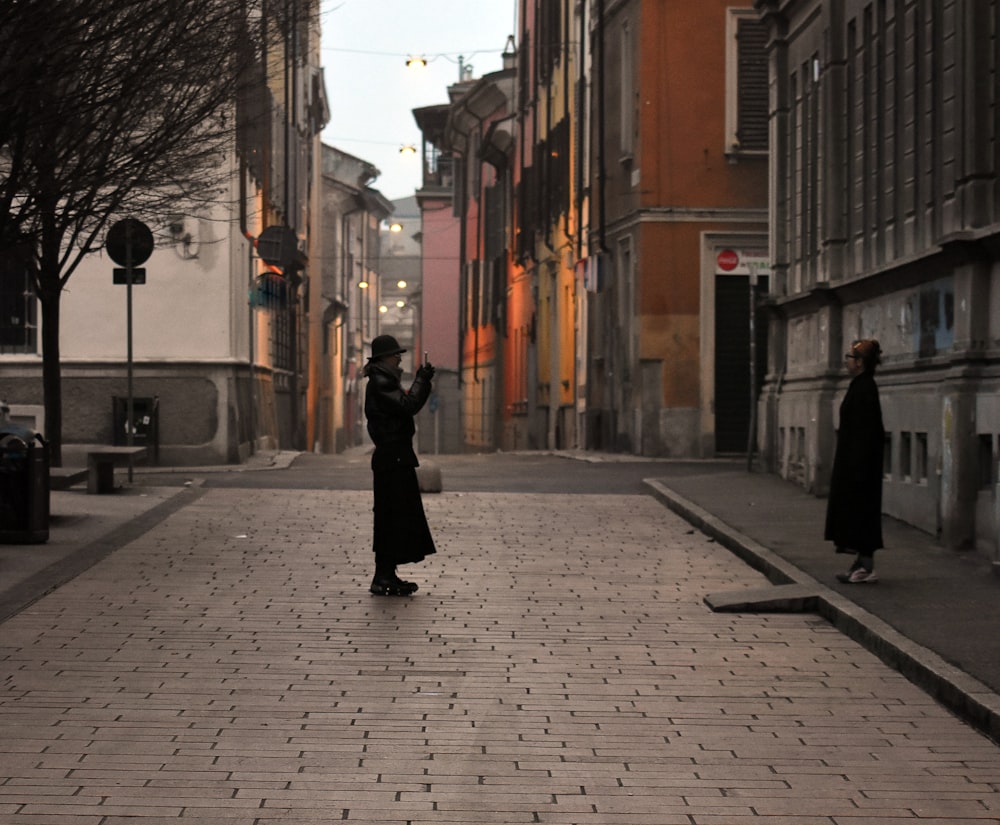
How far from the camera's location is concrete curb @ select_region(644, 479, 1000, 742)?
7.74m

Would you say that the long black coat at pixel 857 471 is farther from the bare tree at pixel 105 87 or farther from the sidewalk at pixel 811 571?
the bare tree at pixel 105 87

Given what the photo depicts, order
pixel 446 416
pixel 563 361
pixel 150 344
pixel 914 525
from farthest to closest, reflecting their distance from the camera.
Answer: pixel 446 416 → pixel 563 361 → pixel 150 344 → pixel 914 525

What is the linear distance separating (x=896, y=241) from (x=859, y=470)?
16.2 feet

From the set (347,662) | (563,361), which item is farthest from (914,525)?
(563,361)

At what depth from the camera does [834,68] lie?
19266 millimetres

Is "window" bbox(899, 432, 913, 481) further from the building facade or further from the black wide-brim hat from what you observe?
the black wide-brim hat

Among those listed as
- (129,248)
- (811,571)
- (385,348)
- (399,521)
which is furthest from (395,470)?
(129,248)

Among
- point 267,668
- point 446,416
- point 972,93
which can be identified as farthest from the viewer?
point 446,416

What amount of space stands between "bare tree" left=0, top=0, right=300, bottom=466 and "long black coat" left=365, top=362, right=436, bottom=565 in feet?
9.03

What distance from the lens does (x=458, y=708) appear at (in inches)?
320

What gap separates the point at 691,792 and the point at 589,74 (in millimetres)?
30778

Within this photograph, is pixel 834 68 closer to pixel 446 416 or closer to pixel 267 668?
pixel 267 668

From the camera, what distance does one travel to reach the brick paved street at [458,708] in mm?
6336

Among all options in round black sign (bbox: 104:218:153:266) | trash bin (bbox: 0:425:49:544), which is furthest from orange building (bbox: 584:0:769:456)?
trash bin (bbox: 0:425:49:544)
